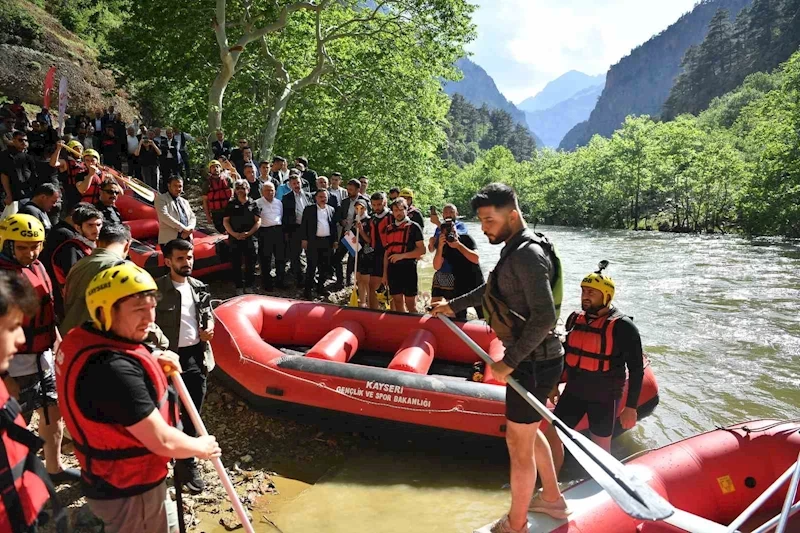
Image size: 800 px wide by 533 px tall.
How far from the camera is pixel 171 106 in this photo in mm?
23562

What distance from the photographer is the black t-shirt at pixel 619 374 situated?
3.23m

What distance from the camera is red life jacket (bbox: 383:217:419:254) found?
5.80m

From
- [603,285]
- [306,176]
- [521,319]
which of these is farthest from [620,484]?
[306,176]

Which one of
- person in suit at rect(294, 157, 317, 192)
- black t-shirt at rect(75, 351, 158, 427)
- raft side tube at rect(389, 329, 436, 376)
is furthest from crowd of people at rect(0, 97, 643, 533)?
person in suit at rect(294, 157, 317, 192)

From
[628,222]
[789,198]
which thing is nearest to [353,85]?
[789,198]

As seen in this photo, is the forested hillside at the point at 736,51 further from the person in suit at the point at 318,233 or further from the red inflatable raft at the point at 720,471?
the red inflatable raft at the point at 720,471

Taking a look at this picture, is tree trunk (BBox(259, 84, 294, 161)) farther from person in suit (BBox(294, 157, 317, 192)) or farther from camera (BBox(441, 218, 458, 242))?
camera (BBox(441, 218, 458, 242))

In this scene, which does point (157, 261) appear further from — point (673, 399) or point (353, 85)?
point (353, 85)

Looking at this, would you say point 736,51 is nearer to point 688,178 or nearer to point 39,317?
point 688,178

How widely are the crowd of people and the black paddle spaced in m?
0.11

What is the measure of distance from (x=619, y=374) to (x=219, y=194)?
5667 mm

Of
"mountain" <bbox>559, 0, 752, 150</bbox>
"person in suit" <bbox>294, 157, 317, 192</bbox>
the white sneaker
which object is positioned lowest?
the white sneaker

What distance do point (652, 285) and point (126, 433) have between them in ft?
42.6

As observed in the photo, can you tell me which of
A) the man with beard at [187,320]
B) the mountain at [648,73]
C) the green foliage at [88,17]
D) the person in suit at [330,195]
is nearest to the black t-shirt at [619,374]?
the man with beard at [187,320]
